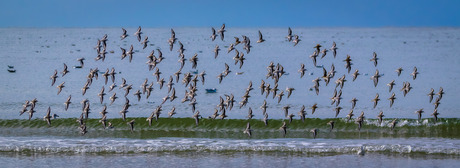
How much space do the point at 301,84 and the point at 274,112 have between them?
45.2 ft

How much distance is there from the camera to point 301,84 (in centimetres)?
5684

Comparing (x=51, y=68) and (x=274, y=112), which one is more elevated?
(x=51, y=68)

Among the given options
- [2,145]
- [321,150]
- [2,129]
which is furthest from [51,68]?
[321,150]

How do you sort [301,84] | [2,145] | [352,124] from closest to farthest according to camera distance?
[2,145] < [352,124] < [301,84]

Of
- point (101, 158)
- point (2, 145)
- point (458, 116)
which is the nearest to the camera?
point (101, 158)

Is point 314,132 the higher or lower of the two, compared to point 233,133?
higher

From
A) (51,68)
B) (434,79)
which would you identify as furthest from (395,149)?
(51,68)

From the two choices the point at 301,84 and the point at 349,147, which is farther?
the point at 301,84

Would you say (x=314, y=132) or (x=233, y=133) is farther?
(x=233, y=133)

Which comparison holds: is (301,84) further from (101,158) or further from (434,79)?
(101,158)

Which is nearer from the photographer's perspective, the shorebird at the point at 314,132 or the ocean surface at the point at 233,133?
the ocean surface at the point at 233,133

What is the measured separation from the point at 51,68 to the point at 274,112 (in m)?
36.7

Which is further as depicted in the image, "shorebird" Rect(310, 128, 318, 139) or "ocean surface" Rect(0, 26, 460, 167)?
"shorebird" Rect(310, 128, 318, 139)

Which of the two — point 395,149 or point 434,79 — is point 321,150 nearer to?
point 395,149
